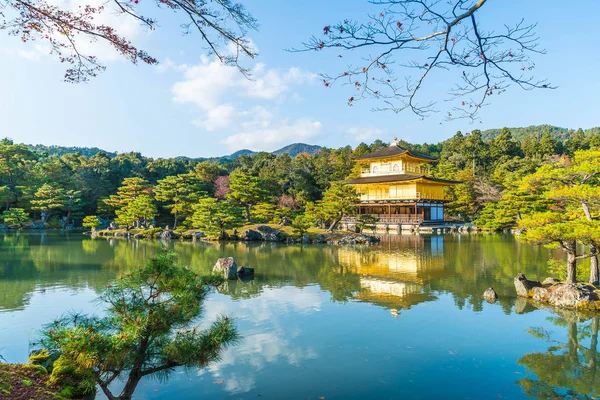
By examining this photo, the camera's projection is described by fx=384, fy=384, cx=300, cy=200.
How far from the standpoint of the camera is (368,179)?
89.9ft

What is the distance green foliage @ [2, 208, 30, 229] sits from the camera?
23500 millimetres

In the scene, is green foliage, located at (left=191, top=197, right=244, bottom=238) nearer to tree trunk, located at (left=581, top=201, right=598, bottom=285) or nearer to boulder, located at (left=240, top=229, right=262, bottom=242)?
boulder, located at (left=240, top=229, right=262, bottom=242)

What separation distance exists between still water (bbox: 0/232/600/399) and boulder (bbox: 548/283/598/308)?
0.42 m

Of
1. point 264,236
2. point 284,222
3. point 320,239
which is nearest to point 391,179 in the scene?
point 284,222

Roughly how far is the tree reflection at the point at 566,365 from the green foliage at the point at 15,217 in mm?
27624

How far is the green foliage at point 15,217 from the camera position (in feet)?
77.1

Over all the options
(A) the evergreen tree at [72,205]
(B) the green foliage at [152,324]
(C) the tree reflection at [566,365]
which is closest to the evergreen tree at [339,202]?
(C) the tree reflection at [566,365]

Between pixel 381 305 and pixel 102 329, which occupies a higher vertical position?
pixel 102 329

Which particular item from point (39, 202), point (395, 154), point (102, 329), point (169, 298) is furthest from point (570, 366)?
point (39, 202)

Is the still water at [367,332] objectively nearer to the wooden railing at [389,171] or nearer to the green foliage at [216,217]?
the green foliage at [216,217]

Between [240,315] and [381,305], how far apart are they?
7.99 ft

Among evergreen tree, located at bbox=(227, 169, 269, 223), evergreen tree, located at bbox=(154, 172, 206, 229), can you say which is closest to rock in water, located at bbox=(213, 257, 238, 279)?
evergreen tree, located at bbox=(227, 169, 269, 223)

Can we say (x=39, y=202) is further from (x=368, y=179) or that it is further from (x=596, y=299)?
(x=596, y=299)

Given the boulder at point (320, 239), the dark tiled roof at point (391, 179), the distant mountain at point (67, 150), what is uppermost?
the distant mountain at point (67, 150)
